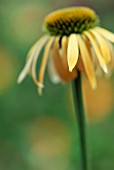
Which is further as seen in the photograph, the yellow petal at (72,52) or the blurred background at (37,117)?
the blurred background at (37,117)

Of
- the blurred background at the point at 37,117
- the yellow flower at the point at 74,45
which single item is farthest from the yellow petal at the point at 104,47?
the blurred background at the point at 37,117

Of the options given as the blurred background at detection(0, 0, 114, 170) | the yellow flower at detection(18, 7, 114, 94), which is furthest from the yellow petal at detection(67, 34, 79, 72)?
the blurred background at detection(0, 0, 114, 170)

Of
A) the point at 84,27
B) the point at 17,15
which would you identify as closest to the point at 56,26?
the point at 84,27

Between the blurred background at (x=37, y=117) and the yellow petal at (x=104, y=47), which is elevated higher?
the yellow petal at (x=104, y=47)

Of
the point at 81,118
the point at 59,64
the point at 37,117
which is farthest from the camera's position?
the point at 37,117

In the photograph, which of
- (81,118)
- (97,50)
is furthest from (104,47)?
(81,118)

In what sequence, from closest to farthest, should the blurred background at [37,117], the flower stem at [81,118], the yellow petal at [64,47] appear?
1. the flower stem at [81,118]
2. the yellow petal at [64,47]
3. the blurred background at [37,117]

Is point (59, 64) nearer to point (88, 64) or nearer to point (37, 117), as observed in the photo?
point (88, 64)

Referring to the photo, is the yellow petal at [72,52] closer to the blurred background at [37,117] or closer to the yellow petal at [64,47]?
the yellow petal at [64,47]
